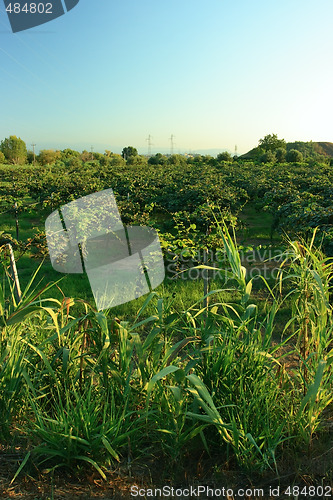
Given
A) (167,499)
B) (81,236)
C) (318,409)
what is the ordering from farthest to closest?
(81,236)
(318,409)
(167,499)

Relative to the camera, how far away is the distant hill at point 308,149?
46228 mm

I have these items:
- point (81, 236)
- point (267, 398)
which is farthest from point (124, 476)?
point (81, 236)

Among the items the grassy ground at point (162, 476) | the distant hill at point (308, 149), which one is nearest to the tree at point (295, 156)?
the distant hill at point (308, 149)

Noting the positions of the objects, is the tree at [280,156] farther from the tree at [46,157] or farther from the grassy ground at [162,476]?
the grassy ground at [162,476]

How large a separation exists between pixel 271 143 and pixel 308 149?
11.1 metres

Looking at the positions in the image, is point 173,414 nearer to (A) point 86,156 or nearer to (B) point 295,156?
(B) point 295,156

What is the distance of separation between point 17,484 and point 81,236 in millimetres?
5308

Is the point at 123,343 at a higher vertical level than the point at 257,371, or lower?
higher

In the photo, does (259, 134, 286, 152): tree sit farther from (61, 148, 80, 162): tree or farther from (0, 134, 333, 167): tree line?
(61, 148, 80, 162): tree

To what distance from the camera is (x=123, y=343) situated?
216 cm

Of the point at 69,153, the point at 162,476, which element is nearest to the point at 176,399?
the point at 162,476

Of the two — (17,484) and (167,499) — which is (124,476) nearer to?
(167,499)

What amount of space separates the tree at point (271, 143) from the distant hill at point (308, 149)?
336 cm

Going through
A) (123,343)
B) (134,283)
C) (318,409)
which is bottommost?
(134,283)
